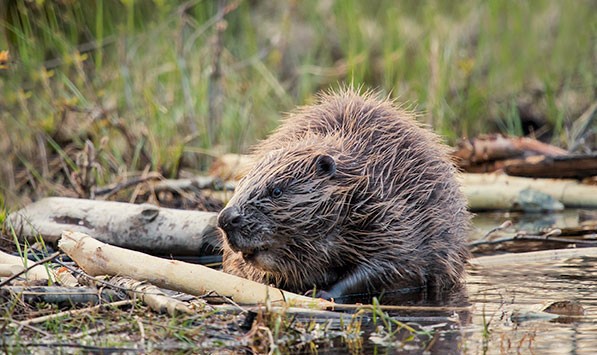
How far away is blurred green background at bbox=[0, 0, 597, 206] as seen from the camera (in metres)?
7.12

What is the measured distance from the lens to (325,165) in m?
4.50

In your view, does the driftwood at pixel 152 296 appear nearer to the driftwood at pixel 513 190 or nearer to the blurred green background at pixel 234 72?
the blurred green background at pixel 234 72

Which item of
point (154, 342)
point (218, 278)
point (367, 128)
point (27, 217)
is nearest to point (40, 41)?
point (27, 217)

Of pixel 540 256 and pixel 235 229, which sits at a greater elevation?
pixel 235 229

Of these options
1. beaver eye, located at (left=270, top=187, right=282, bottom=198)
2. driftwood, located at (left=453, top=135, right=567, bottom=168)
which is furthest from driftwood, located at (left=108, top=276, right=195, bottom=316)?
driftwood, located at (left=453, top=135, right=567, bottom=168)

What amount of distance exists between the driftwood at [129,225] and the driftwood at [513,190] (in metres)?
2.19

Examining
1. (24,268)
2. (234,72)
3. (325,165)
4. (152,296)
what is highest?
(234,72)

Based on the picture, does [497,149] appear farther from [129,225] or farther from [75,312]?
[75,312]

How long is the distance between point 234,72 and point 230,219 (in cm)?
475

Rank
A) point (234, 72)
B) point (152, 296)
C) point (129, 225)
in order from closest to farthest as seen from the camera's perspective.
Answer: point (152, 296), point (129, 225), point (234, 72)

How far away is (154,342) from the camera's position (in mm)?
3428

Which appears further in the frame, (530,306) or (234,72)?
(234,72)

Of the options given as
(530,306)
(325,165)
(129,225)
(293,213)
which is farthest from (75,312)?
(129,225)

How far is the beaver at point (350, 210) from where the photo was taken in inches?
173
